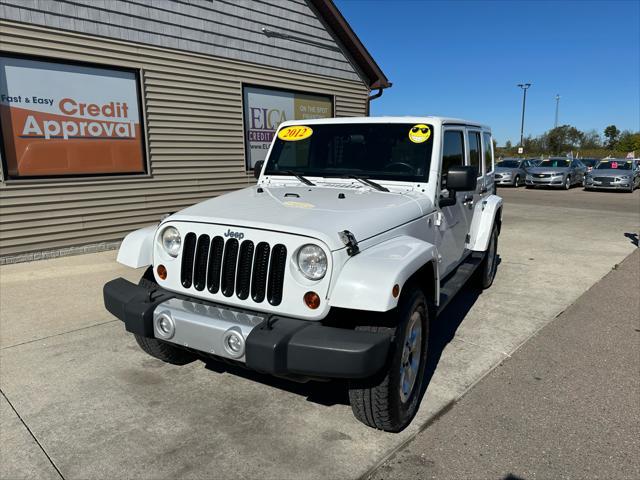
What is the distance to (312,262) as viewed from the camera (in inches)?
103

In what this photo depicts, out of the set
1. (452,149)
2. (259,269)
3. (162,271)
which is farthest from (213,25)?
(259,269)

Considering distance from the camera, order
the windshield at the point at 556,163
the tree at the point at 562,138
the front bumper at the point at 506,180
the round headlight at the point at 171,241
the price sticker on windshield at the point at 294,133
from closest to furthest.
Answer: the round headlight at the point at 171,241 < the price sticker on windshield at the point at 294,133 < the windshield at the point at 556,163 < the front bumper at the point at 506,180 < the tree at the point at 562,138

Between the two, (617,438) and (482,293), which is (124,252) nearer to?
(617,438)

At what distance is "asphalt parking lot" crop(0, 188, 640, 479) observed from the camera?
8.45ft

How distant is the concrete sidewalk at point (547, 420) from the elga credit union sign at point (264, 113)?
688 cm

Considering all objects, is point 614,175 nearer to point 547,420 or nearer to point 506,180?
point 506,180

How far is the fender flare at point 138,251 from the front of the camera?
323 centimetres

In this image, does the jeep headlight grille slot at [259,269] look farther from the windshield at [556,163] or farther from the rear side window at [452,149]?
the windshield at [556,163]

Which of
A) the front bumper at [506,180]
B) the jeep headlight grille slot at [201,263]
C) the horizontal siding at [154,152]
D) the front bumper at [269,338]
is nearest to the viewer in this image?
the front bumper at [269,338]

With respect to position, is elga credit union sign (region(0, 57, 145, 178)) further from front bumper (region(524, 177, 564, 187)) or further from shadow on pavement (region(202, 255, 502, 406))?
front bumper (region(524, 177, 564, 187))

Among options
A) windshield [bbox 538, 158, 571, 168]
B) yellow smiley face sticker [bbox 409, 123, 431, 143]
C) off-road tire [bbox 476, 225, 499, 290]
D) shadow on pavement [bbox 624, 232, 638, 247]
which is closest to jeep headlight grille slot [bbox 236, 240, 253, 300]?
yellow smiley face sticker [bbox 409, 123, 431, 143]

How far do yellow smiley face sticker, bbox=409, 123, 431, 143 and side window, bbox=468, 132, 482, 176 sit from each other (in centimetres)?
114

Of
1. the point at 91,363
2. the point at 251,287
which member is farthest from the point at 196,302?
the point at 91,363

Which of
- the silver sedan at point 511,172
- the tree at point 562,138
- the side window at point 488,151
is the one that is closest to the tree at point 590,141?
the tree at point 562,138
